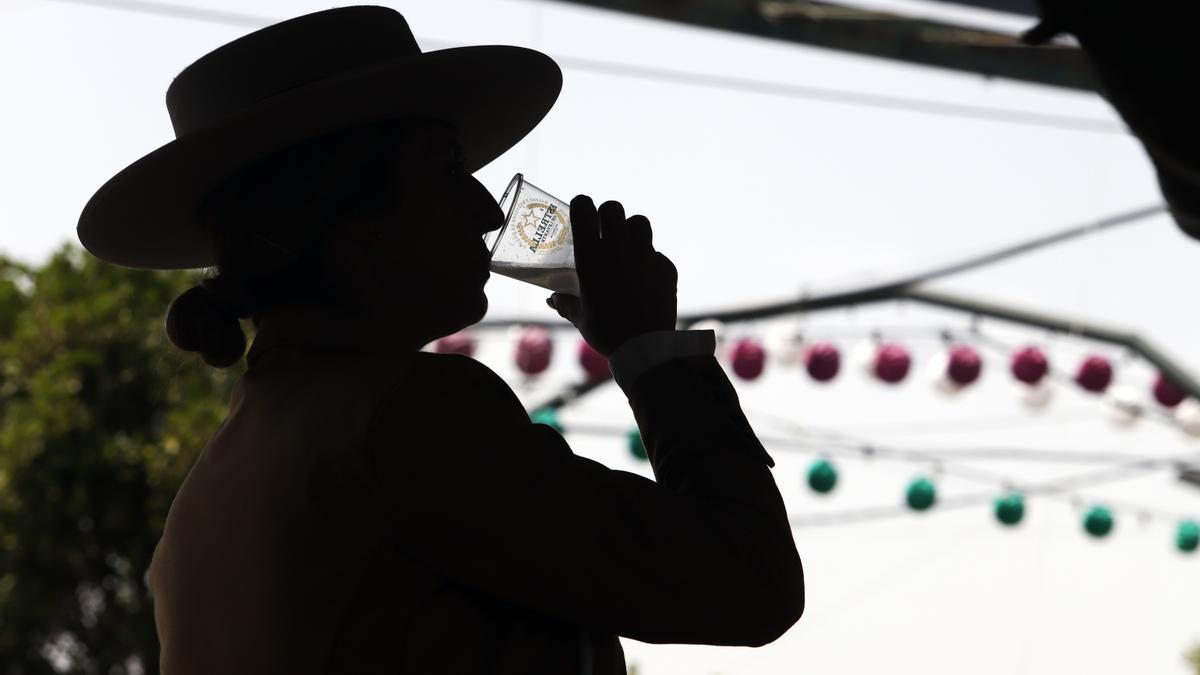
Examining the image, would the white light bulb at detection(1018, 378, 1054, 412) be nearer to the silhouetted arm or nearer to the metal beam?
the metal beam

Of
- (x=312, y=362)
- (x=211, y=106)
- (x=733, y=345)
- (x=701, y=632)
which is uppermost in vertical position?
(x=211, y=106)

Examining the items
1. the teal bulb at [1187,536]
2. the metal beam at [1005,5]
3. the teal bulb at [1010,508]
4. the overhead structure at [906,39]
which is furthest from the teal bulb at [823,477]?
the metal beam at [1005,5]

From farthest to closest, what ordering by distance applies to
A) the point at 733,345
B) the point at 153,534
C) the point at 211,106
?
the point at 153,534, the point at 733,345, the point at 211,106

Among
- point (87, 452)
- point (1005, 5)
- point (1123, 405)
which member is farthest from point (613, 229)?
point (87, 452)

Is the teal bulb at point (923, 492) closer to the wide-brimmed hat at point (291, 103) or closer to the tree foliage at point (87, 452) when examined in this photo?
the tree foliage at point (87, 452)

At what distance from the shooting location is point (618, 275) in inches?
54.7

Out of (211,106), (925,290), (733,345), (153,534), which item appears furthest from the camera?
(153,534)

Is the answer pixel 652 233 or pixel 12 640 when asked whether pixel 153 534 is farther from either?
pixel 652 233

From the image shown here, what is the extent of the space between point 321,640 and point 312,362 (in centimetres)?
29

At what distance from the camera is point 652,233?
1401 millimetres

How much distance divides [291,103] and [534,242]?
358 mm

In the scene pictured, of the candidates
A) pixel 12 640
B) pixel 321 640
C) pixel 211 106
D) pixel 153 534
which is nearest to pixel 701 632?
pixel 321 640

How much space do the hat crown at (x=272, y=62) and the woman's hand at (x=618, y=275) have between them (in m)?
0.34

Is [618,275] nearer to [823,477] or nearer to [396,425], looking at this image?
[396,425]
